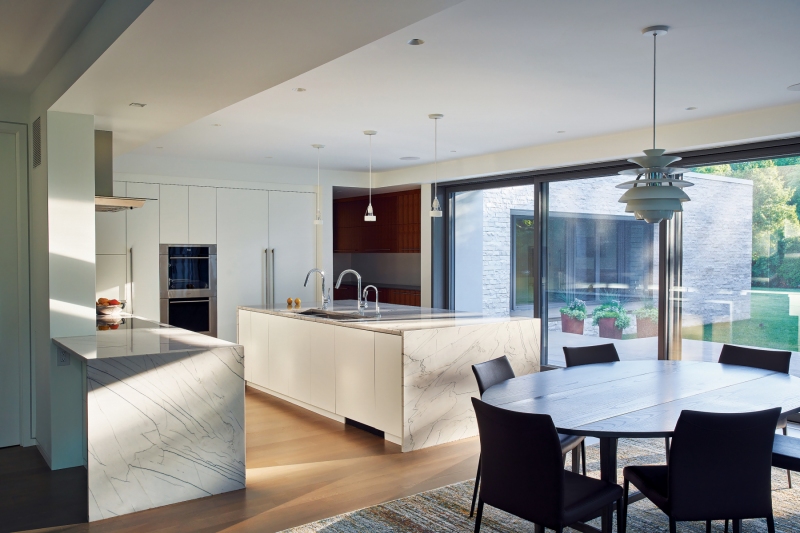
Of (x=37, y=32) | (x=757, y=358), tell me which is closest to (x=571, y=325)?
(x=757, y=358)

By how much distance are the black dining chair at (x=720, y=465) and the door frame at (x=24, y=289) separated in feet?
14.0

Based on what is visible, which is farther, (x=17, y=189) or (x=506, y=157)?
(x=506, y=157)

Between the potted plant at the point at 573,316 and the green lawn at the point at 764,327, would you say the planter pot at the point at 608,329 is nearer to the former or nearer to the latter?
the potted plant at the point at 573,316

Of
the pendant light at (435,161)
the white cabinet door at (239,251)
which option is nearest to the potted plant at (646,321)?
the pendant light at (435,161)

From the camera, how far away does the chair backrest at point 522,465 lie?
2438 millimetres

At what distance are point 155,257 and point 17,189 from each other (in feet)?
8.12

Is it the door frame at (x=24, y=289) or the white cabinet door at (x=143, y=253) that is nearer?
the door frame at (x=24, y=289)

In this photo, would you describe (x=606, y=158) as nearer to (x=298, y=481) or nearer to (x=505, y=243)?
(x=505, y=243)

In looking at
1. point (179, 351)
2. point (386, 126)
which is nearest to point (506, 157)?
point (386, 126)

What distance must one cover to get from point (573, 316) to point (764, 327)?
1.95 meters

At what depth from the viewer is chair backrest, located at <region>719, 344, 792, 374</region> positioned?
391 cm

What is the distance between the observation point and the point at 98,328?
4.60 meters

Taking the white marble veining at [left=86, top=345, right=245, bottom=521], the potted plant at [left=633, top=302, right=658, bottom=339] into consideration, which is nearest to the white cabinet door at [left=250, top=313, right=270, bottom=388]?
the white marble veining at [left=86, top=345, right=245, bottom=521]

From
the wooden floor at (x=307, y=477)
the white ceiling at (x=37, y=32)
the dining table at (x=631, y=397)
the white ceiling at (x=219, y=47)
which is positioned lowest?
the wooden floor at (x=307, y=477)
